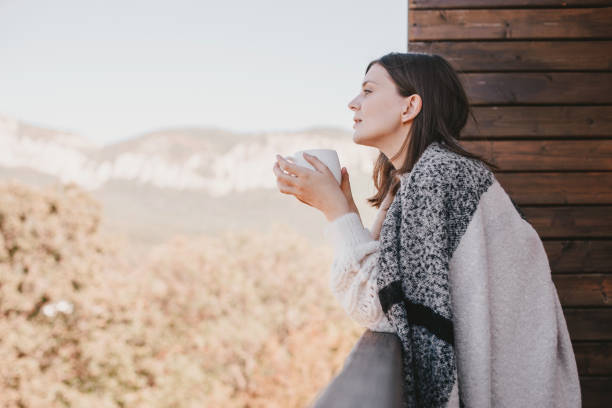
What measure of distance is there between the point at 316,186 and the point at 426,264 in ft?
0.98

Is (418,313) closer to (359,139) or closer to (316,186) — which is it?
(316,186)

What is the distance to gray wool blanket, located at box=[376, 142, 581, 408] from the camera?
2.75ft

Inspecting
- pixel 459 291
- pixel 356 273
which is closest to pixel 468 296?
pixel 459 291

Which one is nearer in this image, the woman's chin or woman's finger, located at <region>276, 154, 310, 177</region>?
woman's finger, located at <region>276, 154, 310, 177</region>

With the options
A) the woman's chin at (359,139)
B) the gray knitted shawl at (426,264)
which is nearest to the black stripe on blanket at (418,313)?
the gray knitted shawl at (426,264)

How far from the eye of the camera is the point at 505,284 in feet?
3.16

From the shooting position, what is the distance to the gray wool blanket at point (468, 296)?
2.75 ft

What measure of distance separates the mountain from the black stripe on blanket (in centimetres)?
3552

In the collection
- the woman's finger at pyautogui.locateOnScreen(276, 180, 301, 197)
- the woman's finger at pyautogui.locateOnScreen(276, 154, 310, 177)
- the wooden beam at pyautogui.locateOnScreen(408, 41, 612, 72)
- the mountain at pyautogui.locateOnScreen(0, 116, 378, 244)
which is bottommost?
the mountain at pyautogui.locateOnScreen(0, 116, 378, 244)

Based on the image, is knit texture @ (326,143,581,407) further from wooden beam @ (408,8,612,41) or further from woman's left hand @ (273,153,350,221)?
wooden beam @ (408,8,612,41)

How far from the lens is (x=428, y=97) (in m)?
1.17

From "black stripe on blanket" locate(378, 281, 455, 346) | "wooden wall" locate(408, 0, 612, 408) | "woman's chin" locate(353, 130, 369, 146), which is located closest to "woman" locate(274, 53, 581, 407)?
"black stripe on blanket" locate(378, 281, 455, 346)

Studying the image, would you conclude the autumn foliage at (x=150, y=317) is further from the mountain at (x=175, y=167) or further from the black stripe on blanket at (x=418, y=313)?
the mountain at (x=175, y=167)

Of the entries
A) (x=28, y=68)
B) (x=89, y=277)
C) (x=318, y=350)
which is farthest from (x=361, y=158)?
(x=28, y=68)
